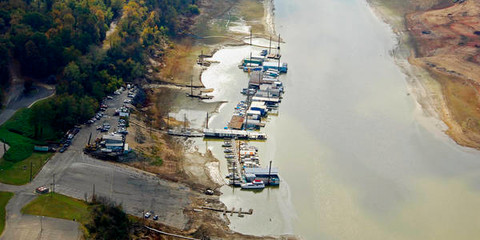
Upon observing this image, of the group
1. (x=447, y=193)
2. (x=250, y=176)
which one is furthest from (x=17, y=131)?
(x=447, y=193)

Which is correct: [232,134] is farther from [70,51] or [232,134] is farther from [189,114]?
[70,51]

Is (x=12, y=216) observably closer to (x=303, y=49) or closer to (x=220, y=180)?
(x=220, y=180)

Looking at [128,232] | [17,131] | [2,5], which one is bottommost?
[128,232]

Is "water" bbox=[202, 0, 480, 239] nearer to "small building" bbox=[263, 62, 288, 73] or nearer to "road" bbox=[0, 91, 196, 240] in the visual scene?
"small building" bbox=[263, 62, 288, 73]

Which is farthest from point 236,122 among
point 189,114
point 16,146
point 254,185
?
point 16,146

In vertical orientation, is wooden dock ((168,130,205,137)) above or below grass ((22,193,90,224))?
above

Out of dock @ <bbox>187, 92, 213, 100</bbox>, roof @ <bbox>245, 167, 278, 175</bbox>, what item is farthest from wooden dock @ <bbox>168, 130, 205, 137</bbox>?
dock @ <bbox>187, 92, 213, 100</bbox>
